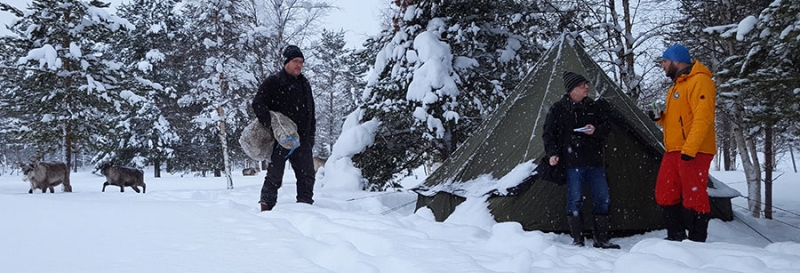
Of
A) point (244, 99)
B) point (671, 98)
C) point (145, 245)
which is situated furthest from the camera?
point (244, 99)

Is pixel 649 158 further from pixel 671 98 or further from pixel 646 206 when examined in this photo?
pixel 671 98

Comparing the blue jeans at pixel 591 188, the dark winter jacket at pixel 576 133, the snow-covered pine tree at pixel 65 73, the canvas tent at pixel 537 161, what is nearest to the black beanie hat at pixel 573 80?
the dark winter jacket at pixel 576 133

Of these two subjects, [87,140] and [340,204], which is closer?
[340,204]

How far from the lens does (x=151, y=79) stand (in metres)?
21.6

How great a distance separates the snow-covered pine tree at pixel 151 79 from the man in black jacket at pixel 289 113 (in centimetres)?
1928

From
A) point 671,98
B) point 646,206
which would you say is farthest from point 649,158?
point 671,98

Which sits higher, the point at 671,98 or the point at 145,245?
the point at 671,98

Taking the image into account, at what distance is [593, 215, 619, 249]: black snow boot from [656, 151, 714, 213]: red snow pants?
1.68 ft

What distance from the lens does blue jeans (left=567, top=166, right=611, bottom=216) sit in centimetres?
365

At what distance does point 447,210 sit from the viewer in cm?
515

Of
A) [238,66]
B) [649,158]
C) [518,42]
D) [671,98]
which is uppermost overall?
[238,66]

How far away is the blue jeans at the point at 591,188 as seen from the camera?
365cm

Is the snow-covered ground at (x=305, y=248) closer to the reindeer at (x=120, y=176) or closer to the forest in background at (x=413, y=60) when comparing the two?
the forest in background at (x=413, y=60)

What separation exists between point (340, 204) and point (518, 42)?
161 inches
